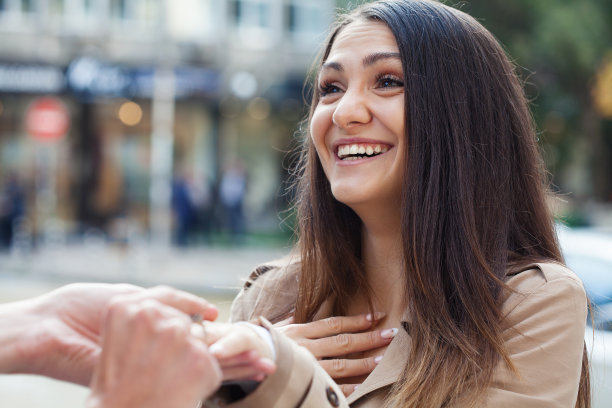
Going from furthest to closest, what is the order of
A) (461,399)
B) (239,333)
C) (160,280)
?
(160,280)
(461,399)
(239,333)

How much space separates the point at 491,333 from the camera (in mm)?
1872

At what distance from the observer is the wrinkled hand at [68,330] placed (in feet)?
4.58

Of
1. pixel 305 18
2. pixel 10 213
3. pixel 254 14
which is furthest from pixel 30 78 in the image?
pixel 305 18

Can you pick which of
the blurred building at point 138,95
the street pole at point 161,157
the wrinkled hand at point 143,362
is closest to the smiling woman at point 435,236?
the wrinkled hand at point 143,362

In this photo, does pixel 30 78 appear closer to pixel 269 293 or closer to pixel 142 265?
pixel 142 265

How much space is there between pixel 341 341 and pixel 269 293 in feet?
1.45

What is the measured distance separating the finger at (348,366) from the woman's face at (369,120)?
46 cm

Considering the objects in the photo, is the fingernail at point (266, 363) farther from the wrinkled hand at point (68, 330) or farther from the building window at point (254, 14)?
the building window at point (254, 14)

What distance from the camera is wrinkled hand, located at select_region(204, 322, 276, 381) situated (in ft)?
4.43

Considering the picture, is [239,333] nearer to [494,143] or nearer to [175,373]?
[175,373]

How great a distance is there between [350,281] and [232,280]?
1174cm

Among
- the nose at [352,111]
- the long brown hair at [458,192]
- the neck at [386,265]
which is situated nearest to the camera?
the long brown hair at [458,192]

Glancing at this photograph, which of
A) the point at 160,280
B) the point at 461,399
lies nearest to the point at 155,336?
the point at 461,399

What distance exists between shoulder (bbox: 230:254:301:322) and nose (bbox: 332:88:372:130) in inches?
23.3
